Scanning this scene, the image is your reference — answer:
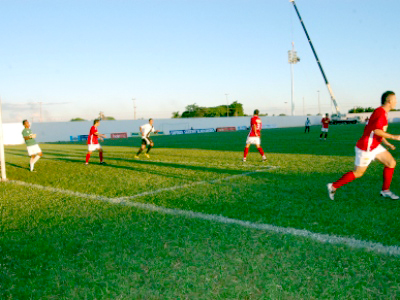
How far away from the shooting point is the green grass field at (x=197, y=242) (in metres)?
2.79

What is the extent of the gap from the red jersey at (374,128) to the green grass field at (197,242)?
3.20ft

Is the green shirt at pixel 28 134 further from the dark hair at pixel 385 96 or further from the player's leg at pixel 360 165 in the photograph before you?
the dark hair at pixel 385 96

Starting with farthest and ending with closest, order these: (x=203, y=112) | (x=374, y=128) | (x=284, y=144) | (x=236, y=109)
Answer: (x=236, y=109), (x=203, y=112), (x=284, y=144), (x=374, y=128)

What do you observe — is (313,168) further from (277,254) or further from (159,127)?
(159,127)

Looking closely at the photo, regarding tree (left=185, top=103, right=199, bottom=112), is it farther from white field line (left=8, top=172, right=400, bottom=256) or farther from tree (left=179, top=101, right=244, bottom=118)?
white field line (left=8, top=172, right=400, bottom=256)

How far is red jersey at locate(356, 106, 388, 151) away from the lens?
17.2 feet

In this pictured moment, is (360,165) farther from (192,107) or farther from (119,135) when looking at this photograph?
(192,107)

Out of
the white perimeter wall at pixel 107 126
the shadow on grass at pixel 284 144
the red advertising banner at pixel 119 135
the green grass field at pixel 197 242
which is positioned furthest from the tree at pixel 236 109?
the green grass field at pixel 197 242

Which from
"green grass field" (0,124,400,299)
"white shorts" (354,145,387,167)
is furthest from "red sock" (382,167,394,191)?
"white shorts" (354,145,387,167)

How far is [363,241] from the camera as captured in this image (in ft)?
12.1

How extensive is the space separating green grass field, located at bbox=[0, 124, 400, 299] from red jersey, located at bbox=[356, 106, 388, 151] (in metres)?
0.97

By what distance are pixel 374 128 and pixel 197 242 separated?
359 cm

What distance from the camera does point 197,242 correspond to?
3785 millimetres

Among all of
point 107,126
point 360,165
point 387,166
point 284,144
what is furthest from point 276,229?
point 107,126
